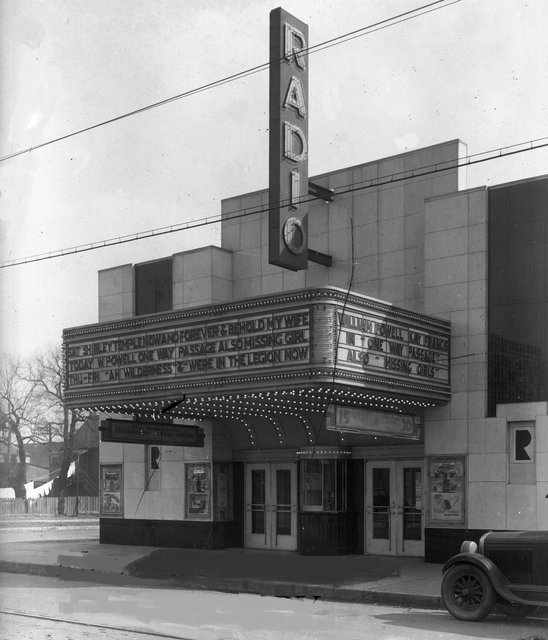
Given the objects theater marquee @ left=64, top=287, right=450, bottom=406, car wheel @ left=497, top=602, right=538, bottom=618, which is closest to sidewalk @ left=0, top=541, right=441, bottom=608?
car wheel @ left=497, top=602, right=538, bottom=618

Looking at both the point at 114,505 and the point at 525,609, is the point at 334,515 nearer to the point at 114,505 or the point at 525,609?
the point at 114,505

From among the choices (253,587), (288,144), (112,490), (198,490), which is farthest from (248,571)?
(288,144)

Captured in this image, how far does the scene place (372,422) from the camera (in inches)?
704

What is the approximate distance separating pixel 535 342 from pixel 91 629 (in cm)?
1039

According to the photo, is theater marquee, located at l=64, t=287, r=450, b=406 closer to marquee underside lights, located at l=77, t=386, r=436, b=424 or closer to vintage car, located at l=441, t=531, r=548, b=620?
marquee underside lights, located at l=77, t=386, r=436, b=424

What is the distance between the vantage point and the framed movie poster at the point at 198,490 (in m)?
22.3

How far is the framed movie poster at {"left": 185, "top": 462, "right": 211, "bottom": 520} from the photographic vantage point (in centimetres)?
2233

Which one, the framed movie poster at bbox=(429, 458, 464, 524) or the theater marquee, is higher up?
the theater marquee

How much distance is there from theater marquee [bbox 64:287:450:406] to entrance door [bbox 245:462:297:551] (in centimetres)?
441

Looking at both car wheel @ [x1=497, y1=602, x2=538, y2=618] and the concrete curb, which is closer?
car wheel @ [x1=497, y1=602, x2=538, y2=618]

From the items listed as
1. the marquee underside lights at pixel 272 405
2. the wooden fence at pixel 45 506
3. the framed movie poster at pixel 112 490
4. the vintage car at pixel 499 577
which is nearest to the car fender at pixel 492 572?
the vintage car at pixel 499 577

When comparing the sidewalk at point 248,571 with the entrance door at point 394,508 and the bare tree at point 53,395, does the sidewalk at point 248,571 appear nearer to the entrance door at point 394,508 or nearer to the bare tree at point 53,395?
the entrance door at point 394,508

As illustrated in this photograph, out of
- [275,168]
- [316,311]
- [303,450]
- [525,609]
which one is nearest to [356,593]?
[525,609]

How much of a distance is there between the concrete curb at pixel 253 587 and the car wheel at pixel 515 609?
1384mm
